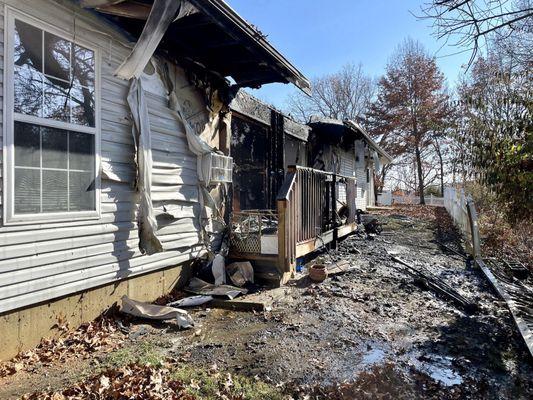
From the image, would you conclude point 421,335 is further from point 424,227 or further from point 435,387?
point 424,227

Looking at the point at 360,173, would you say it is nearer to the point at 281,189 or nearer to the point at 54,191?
the point at 281,189

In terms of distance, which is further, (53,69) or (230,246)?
(230,246)

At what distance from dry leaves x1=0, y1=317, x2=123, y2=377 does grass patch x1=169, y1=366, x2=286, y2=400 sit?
102 centimetres

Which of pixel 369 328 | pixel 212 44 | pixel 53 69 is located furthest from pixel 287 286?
pixel 53 69

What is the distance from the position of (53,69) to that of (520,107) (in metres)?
6.42

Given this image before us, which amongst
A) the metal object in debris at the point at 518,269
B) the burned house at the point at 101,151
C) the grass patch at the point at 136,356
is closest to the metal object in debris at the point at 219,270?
the burned house at the point at 101,151

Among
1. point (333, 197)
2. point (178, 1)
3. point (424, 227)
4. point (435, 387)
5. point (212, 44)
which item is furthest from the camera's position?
point (424, 227)

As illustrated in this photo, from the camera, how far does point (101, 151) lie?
4.14 metres

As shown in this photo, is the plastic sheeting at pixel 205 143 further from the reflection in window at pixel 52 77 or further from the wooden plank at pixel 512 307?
the wooden plank at pixel 512 307

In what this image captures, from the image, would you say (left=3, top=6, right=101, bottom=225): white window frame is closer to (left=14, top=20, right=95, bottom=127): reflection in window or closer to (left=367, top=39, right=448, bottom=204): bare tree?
(left=14, top=20, right=95, bottom=127): reflection in window

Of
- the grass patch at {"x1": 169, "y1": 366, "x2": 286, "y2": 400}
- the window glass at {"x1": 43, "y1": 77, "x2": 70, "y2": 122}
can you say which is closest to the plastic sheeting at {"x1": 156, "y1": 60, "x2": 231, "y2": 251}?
the window glass at {"x1": 43, "y1": 77, "x2": 70, "y2": 122}

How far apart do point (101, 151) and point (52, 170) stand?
2.05 feet

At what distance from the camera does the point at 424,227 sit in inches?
574

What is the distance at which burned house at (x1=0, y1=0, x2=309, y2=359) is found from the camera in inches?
131
